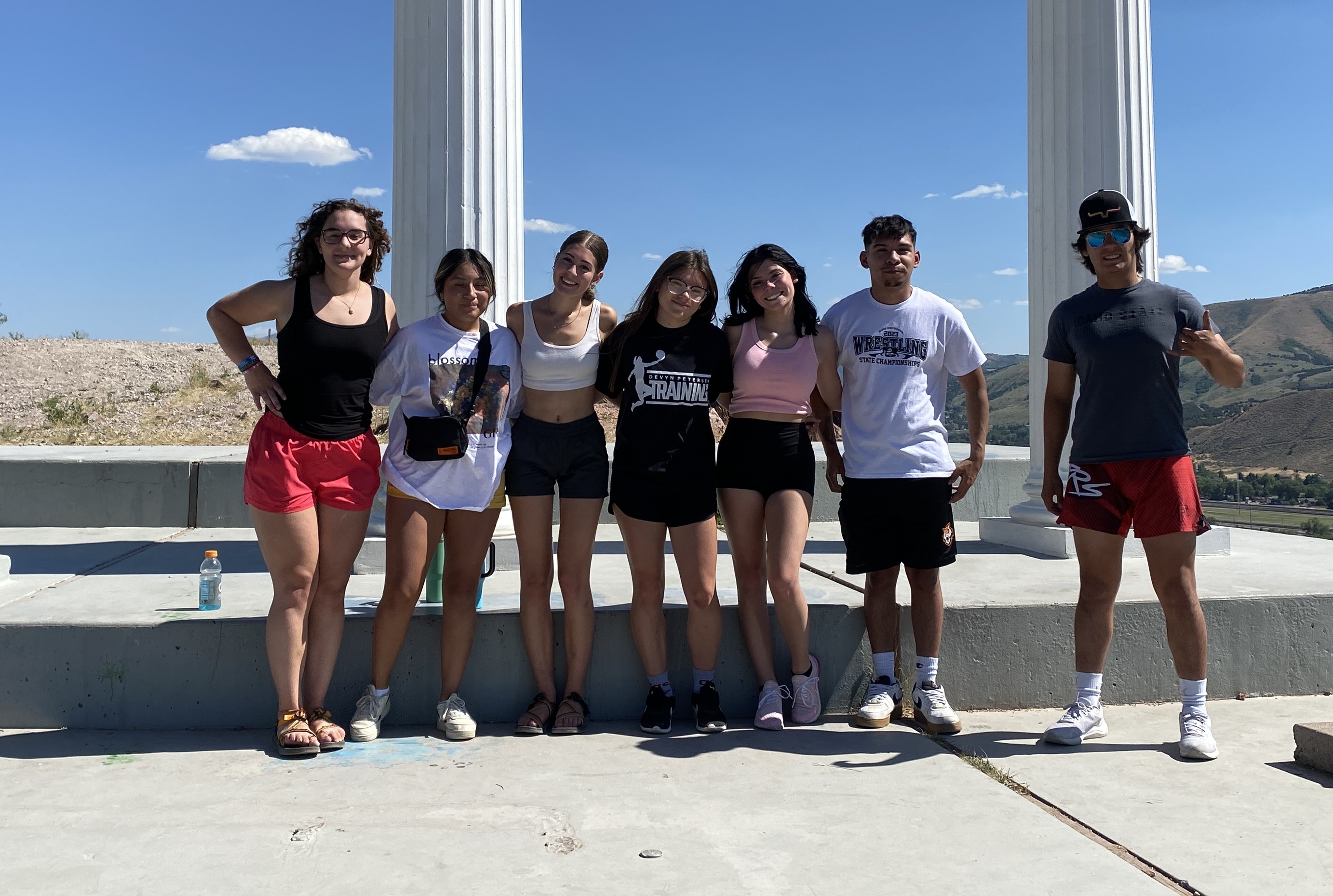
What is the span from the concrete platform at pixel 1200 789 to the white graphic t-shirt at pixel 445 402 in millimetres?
2077

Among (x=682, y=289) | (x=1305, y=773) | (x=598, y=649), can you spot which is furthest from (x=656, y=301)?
(x=1305, y=773)

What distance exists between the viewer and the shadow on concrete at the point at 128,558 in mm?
5324

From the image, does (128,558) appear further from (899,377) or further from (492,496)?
(899,377)

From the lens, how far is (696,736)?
3.86 meters

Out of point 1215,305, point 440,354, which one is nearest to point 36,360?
point 440,354

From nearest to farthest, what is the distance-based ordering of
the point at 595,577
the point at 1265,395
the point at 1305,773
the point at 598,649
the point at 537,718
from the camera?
1. the point at 1305,773
2. the point at 537,718
3. the point at 598,649
4. the point at 595,577
5. the point at 1265,395

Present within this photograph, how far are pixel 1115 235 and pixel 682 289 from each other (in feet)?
5.23

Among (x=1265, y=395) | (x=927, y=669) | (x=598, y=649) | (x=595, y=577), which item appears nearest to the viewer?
(x=927, y=669)

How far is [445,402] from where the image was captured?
3.75 metres

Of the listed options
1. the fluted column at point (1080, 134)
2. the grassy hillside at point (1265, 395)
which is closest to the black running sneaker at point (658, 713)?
the fluted column at point (1080, 134)

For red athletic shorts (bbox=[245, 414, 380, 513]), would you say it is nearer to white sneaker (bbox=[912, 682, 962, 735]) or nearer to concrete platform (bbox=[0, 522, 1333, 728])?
concrete platform (bbox=[0, 522, 1333, 728])

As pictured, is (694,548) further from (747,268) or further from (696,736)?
(747,268)

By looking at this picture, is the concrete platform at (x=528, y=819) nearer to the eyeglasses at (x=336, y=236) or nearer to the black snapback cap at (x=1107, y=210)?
the eyeglasses at (x=336, y=236)

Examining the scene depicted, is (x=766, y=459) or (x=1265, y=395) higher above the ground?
(x=1265, y=395)
